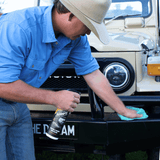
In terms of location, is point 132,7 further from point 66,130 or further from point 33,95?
point 33,95

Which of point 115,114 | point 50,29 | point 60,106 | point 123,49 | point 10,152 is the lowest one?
point 10,152

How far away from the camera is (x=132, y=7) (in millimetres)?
3162

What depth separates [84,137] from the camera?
1.86 meters

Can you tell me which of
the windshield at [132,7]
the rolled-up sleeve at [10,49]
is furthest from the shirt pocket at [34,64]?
the windshield at [132,7]

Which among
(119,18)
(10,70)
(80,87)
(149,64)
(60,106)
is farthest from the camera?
(119,18)

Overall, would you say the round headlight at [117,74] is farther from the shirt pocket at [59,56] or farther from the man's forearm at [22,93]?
the man's forearm at [22,93]

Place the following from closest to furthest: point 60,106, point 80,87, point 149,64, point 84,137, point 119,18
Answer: point 60,106, point 84,137, point 149,64, point 80,87, point 119,18

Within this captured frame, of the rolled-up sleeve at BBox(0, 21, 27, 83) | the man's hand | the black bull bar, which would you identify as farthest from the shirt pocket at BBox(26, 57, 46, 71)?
the black bull bar

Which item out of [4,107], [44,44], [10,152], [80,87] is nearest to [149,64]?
[80,87]

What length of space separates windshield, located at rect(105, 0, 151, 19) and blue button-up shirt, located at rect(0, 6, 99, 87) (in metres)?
1.53

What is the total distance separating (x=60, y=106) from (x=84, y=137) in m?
0.51

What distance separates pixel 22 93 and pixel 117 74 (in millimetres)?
987

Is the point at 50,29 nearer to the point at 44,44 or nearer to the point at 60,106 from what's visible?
the point at 44,44

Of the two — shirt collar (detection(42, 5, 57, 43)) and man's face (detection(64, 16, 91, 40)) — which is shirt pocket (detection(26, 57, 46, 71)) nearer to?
shirt collar (detection(42, 5, 57, 43))
